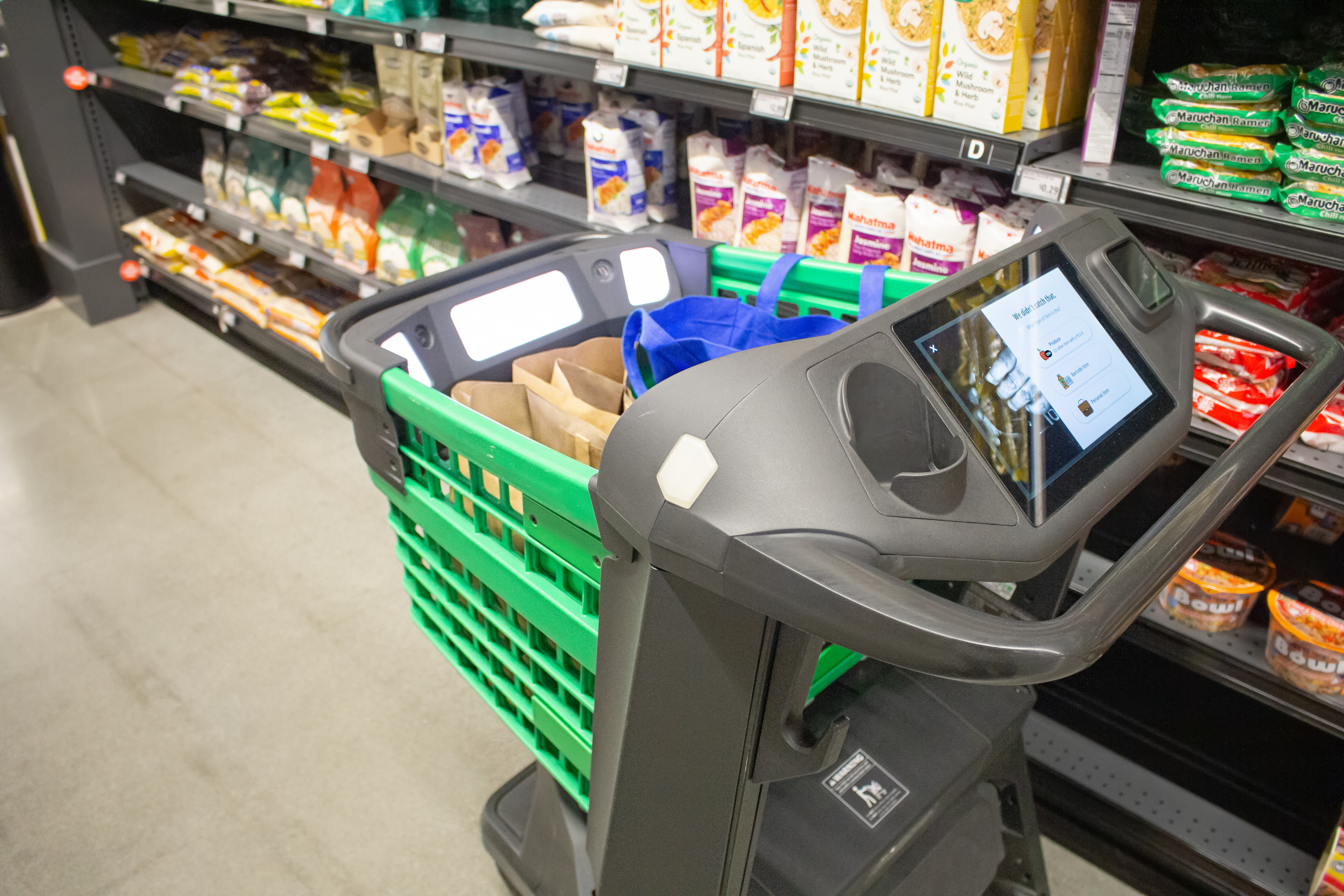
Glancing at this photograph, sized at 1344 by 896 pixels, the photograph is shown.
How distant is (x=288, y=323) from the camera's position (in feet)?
10.2

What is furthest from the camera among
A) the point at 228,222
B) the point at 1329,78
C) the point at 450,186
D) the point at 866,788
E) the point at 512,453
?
the point at 228,222

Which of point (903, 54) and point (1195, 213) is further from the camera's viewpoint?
point (903, 54)

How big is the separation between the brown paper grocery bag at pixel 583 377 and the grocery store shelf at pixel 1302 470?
0.83m

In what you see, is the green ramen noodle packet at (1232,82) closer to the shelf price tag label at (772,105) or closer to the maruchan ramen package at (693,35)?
the shelf price tag label at (772,105)

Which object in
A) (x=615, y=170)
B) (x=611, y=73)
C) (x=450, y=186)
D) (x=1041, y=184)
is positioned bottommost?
(x=450, y=186)

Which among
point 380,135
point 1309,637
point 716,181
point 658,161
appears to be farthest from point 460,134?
point 1309,637

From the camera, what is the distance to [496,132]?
227 cm

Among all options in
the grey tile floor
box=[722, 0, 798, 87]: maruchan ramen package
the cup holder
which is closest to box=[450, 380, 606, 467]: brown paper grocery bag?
the cup holder

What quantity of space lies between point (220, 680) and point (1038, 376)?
1.90m

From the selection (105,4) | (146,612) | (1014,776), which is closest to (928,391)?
(1014,776)

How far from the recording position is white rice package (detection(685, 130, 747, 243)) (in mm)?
1834

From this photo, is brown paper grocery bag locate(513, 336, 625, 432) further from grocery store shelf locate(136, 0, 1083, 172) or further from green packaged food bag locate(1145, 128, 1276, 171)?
green packaged food bag locate(1145, 128, 1276, 171)

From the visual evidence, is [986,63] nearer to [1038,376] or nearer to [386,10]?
[1038,376]

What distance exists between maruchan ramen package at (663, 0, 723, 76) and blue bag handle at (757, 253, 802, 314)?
664 mm
